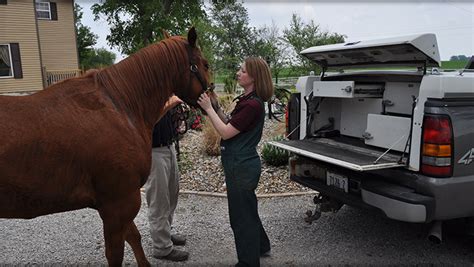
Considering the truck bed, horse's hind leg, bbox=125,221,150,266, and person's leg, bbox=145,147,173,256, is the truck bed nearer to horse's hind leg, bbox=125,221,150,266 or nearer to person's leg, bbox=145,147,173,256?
person's leg, bbox=145,147,173,256

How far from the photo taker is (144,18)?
19.6 metres

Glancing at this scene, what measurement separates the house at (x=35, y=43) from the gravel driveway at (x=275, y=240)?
15366mm

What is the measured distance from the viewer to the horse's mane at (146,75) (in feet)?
8.29

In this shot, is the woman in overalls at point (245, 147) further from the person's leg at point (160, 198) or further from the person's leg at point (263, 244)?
the person's leg at point (160, 198)

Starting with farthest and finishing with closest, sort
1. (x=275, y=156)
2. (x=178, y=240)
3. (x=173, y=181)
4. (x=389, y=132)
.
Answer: (x=275, y=156), (x=178, y=240), (x=173, y=181), (x=389, y=132)

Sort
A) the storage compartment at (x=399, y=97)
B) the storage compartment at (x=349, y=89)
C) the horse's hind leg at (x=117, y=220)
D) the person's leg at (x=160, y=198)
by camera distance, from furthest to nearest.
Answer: the storage compartment at (x=349, y=89), the storage compartment at (x=399, y=97), the person's leg at (x=160, y=198), the horse's hind leg at (x=117, y=220)

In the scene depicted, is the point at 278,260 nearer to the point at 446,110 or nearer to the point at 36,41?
the point at 446,110

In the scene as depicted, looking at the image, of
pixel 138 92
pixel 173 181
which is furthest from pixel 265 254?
pixel 138 92

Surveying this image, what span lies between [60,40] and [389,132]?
68.8 feet

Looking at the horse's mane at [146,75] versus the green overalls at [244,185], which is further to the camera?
the green overalls at [244,185]

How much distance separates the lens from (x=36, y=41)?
18516mm

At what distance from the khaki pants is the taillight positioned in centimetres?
208

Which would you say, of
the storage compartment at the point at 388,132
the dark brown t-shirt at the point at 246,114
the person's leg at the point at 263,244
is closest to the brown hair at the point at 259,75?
the dark brown t-shirt at the point at 246,114

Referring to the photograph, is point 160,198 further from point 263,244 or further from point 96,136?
point 96,136
